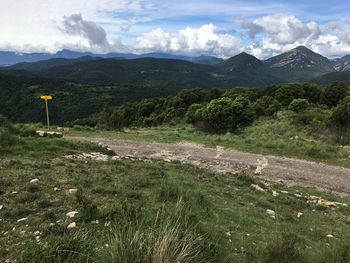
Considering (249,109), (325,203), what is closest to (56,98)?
(249,109)

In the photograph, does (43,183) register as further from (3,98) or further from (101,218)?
(3,98)

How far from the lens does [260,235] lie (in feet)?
19.3

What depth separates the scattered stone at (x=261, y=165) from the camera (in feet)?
44.6

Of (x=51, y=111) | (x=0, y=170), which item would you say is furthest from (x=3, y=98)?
(x=0, y=170)

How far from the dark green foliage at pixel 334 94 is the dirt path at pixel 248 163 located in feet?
90.6

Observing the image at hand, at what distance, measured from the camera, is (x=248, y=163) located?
15.0 meters

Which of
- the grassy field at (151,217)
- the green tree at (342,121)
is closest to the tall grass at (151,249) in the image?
the grassy field at (151,217)

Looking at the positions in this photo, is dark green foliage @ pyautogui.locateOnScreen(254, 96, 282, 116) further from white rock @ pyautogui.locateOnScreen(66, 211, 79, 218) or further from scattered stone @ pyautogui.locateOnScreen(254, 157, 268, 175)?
white rock @ pyautogui.locateOnScreen(66, 211, 79, 218)

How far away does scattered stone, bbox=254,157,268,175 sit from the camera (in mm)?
13606

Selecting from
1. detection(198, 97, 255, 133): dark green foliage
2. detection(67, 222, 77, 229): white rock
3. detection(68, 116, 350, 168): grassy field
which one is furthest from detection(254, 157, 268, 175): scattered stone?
detection(198, 97, 255, 133): dark green foliage

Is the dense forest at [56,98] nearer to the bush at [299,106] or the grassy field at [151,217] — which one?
the bush at [299,106]

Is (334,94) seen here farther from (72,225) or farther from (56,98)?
(56,98)

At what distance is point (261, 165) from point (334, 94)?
30.2 m

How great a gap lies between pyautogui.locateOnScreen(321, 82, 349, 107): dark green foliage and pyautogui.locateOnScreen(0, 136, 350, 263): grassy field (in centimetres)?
3252
